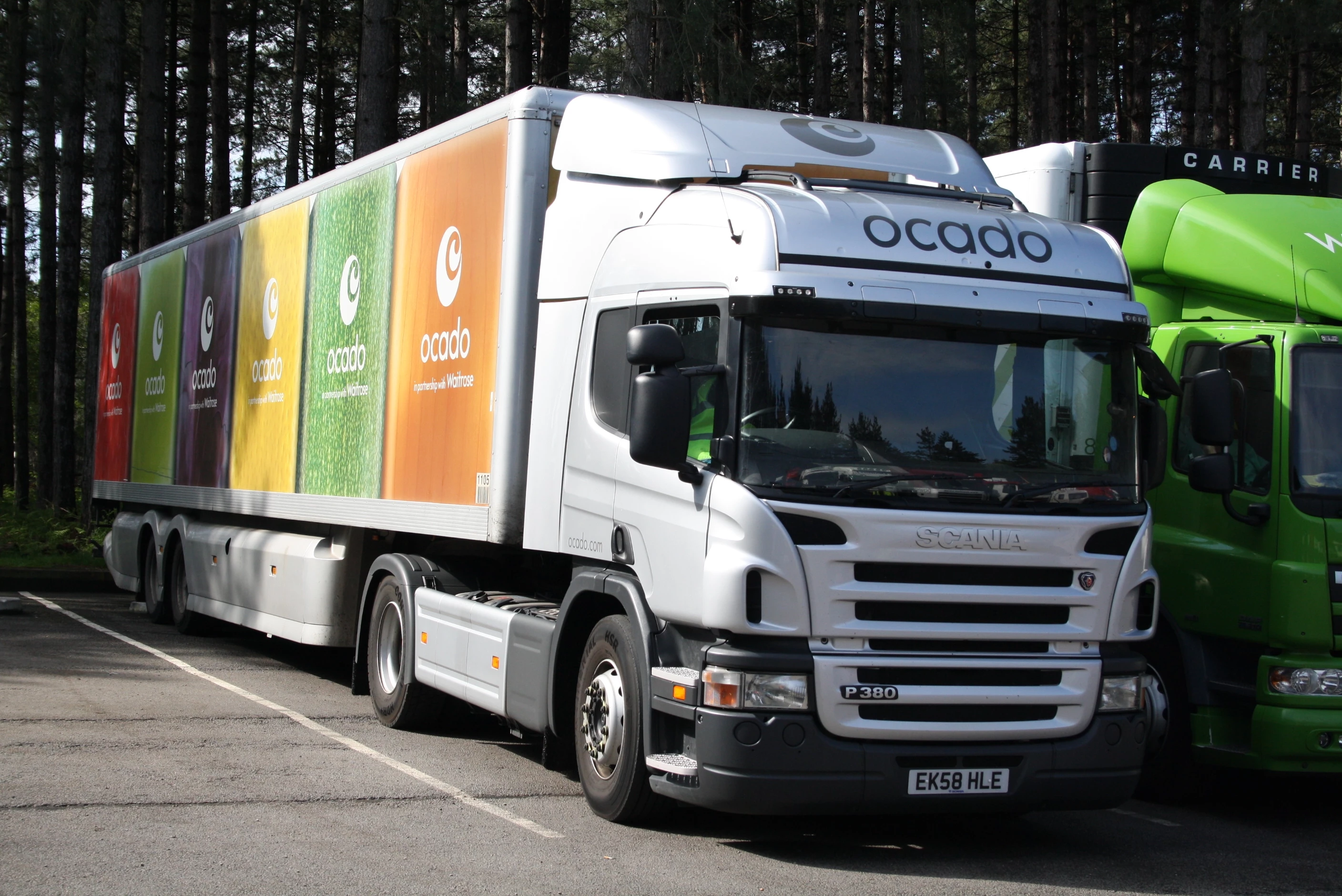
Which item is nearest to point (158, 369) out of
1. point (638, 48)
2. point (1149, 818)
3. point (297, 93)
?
point (638, 48)

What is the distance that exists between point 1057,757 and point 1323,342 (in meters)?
2.76

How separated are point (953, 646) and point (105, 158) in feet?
71.4

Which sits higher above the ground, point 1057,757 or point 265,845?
point 1057,757

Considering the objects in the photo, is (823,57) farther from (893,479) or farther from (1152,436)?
(893,479)

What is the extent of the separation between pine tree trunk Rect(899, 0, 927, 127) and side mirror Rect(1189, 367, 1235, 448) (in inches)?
610

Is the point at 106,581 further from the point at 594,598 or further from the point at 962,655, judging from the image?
the point at 962,655

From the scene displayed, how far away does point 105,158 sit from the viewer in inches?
958

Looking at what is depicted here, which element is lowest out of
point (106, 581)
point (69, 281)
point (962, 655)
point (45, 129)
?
point (106, 581)

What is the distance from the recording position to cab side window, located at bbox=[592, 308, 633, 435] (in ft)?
23.5

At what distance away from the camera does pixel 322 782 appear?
7680 millimetres

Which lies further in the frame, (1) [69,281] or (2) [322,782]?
(1) [69,281]

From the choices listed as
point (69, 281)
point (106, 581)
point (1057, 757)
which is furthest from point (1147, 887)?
point (69, 281)

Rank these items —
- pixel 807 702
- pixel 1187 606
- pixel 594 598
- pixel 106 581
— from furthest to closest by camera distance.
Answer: pixel 106 581 < pixel 1187 606 < pixel 594 598 < pixel 807 702

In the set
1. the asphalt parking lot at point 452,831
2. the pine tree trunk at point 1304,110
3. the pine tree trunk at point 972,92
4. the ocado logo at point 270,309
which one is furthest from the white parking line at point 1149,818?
the pine tree trunk at point 972,92
